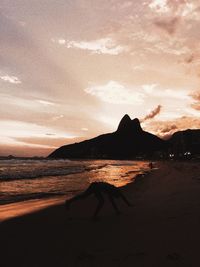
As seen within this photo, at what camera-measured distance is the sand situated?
21.2 ft

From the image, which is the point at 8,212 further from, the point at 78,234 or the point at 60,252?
the point at 60,252

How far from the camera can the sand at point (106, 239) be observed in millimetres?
6477

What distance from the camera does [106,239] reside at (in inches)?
318

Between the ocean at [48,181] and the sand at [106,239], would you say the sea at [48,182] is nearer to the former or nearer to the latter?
the ocean at [48,181]

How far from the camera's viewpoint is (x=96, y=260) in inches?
254

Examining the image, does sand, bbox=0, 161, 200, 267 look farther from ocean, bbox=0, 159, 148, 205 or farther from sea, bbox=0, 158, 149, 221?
ocean, bbox=0, 159, 148, 205

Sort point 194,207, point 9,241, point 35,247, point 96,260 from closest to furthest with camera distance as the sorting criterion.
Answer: point 96,260 → point 35,247 → point 9,241 → point 194,207

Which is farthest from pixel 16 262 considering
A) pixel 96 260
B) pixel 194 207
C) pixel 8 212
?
pixel 194 207

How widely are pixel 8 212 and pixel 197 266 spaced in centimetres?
905

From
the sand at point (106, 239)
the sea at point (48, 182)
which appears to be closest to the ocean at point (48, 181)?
the sea at point (48, 182)

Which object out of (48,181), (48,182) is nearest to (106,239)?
(48,182)

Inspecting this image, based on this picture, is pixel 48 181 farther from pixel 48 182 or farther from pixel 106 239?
pixel 106 239

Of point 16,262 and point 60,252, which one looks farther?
point 60,252

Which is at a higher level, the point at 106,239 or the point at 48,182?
the point at 48,182
